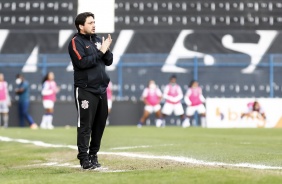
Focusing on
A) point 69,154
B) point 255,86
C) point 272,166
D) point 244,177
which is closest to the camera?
point 244,177

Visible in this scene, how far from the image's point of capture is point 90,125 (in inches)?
363

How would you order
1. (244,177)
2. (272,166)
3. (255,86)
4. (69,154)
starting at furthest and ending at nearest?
(255,86) < (69,154) < (272,166) < (244,177)

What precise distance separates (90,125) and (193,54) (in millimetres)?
19628

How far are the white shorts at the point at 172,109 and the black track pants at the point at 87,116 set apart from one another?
61.3ft

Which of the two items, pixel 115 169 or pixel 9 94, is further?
pixel 9 94

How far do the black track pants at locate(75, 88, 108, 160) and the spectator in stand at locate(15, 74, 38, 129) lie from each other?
17594 millimetres

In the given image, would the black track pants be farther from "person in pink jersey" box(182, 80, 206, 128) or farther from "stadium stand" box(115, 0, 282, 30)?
"stadium stand" box(115, 0, 282, 30)

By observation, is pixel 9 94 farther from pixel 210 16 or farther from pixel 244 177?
pixel 244 177

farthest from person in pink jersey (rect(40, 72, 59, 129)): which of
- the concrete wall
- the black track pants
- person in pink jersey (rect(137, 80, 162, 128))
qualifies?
the black track pants

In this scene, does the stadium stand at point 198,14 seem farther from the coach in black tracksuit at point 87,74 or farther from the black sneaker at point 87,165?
the black sneaker at point 87,165

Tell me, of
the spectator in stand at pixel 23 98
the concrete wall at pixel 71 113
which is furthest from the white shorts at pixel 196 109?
the spectator in stand at pixel 23 98

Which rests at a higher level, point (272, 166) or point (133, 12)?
point (133, 12)

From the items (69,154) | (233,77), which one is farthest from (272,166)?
(233,77)

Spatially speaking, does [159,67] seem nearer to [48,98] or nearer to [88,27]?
[48,98]
